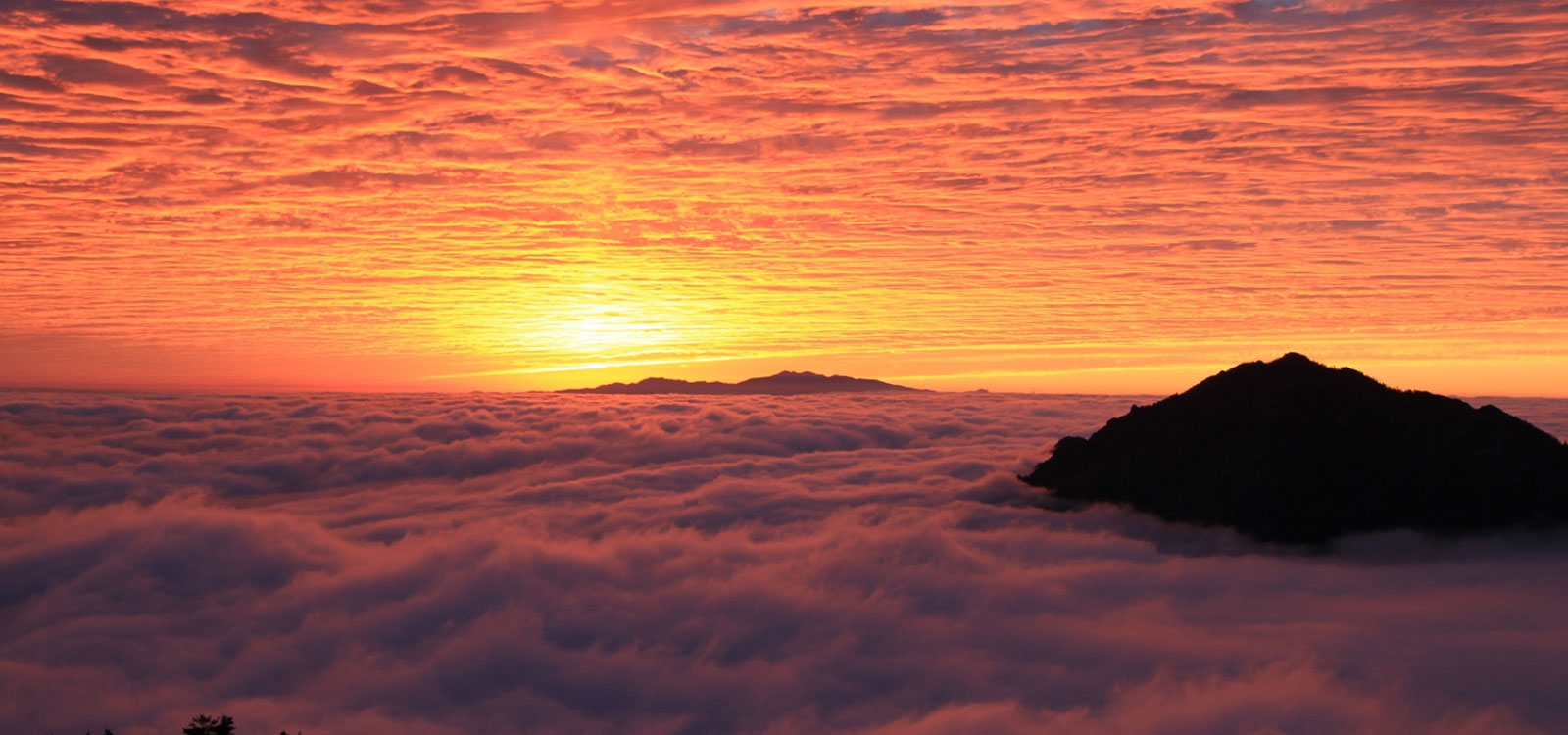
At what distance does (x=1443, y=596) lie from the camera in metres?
36.2

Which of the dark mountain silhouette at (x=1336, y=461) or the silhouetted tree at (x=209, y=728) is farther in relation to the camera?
the dark mountain silhouette at (x=1336, y=461)

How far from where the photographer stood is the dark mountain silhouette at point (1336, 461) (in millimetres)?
38312

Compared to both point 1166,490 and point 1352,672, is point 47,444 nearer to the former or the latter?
point 1166,490

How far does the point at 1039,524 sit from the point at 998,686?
1763 centimetres

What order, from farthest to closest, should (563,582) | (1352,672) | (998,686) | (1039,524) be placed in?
(1039,524) < (563,582) < (998,686) < (1352,672)

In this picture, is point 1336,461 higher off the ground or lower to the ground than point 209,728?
higher

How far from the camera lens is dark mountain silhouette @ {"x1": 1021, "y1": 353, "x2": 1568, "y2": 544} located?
3831 cm

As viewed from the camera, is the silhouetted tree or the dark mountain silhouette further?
the dark mountain silhouette

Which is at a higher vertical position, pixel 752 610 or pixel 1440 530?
pixel 1440 530

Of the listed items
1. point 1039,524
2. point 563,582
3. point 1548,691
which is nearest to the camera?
point 1548,691

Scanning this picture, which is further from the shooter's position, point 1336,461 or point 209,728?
point 1336,461

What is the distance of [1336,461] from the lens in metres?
39.4

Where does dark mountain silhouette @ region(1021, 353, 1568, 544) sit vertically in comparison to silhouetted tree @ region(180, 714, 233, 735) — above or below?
above

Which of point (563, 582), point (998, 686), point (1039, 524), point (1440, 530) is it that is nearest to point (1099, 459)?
point (1039, 524)
